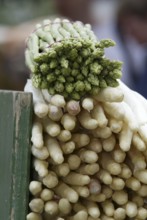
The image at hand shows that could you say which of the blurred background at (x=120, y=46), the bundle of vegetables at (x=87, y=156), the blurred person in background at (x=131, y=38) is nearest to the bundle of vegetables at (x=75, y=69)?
the bundle of vegetables at (x=87, y=156)

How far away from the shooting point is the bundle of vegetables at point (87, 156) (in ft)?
4.42

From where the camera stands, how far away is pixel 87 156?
4.48ft

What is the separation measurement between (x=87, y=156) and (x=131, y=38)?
2.06m

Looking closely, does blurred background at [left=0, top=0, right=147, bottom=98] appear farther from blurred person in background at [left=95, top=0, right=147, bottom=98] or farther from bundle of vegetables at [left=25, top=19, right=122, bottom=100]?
bundle of vegetables at [left=25, top=19, right=122, bottom=100]

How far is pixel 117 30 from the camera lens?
341cm

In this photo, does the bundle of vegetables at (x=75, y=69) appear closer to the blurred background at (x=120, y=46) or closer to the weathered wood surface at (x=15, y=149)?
the weathered wood surface at (x=15, y=149)

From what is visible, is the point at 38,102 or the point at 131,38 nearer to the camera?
the point at 38,102

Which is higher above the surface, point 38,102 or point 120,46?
point 120,46

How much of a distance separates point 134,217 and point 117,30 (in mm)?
2106

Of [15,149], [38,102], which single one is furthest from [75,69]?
[15,149]

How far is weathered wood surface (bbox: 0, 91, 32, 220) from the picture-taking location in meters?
1.39

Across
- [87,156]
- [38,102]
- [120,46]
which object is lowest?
[87,156]

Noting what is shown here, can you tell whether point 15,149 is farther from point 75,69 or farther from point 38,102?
point 75,69

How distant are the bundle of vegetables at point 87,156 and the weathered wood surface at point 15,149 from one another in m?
Answer: 0.02
